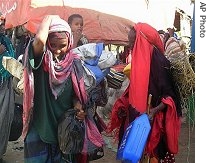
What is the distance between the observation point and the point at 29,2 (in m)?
6.56

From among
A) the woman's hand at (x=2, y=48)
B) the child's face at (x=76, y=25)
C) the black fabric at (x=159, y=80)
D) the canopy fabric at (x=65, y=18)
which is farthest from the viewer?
the canopy fabric at (x=65, y=18)

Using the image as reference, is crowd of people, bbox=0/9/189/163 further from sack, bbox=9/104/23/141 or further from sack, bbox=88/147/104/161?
sack, bbox=9/104/23/141

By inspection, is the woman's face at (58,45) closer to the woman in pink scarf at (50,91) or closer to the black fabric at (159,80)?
the woman in pink scarf at (50,91)

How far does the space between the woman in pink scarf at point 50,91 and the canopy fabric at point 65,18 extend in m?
3.19

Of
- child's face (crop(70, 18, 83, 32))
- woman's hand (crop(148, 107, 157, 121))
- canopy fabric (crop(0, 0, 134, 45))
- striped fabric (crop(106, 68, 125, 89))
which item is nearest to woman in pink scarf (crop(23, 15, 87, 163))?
striped fabric (crop(106, 68, 125, 89))

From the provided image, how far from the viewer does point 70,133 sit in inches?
116

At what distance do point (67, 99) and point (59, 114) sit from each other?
0.14 metres

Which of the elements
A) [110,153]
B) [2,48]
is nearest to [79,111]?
[2,48]

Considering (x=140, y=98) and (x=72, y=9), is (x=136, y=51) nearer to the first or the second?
(x=140, y=98)

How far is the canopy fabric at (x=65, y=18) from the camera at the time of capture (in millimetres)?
6543

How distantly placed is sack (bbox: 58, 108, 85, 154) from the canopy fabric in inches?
132

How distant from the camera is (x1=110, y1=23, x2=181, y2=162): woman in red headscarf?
312 cm

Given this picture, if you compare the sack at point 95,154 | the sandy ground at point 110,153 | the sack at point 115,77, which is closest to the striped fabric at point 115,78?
the sack at point 115,77
